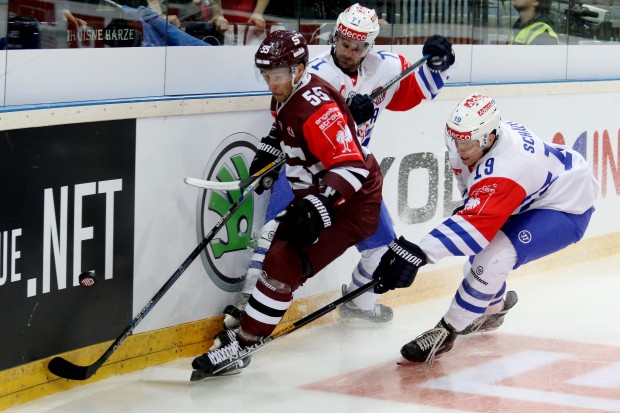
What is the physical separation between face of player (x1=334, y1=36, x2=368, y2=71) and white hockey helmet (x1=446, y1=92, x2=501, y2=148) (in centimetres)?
51

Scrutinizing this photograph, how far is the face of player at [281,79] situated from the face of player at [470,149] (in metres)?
0.62

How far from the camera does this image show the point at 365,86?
4430 mm

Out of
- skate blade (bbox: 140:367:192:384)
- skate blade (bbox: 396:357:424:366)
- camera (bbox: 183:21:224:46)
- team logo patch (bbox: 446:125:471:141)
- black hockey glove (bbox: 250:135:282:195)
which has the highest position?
camera (bbox: 183:21:224:46)

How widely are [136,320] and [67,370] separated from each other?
287 millimetres

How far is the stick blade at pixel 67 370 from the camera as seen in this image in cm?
359

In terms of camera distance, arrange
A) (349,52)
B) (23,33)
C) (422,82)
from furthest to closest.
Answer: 1. (422,82)
2. (349,52)
3. (23,33)

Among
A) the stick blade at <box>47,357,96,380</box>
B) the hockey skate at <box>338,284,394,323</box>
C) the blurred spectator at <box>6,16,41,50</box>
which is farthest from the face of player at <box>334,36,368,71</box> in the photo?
the stick blade at <box>47,357,96,380</box>

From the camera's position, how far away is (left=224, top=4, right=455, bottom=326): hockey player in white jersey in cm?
425

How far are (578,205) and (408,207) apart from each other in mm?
1057

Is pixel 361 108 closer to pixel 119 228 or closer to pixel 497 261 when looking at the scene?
pixel 497 261

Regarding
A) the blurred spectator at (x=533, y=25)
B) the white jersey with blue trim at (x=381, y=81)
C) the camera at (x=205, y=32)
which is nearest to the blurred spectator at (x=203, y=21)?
the camera at (x=205, y=32)

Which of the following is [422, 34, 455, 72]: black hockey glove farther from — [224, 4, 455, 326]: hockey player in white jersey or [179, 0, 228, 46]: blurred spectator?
[179, 0, 228, 46]: blurred spectator

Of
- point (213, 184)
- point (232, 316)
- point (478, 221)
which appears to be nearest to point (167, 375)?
point (232, 316)

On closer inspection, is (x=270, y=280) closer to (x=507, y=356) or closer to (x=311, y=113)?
(x=311, y=113)
